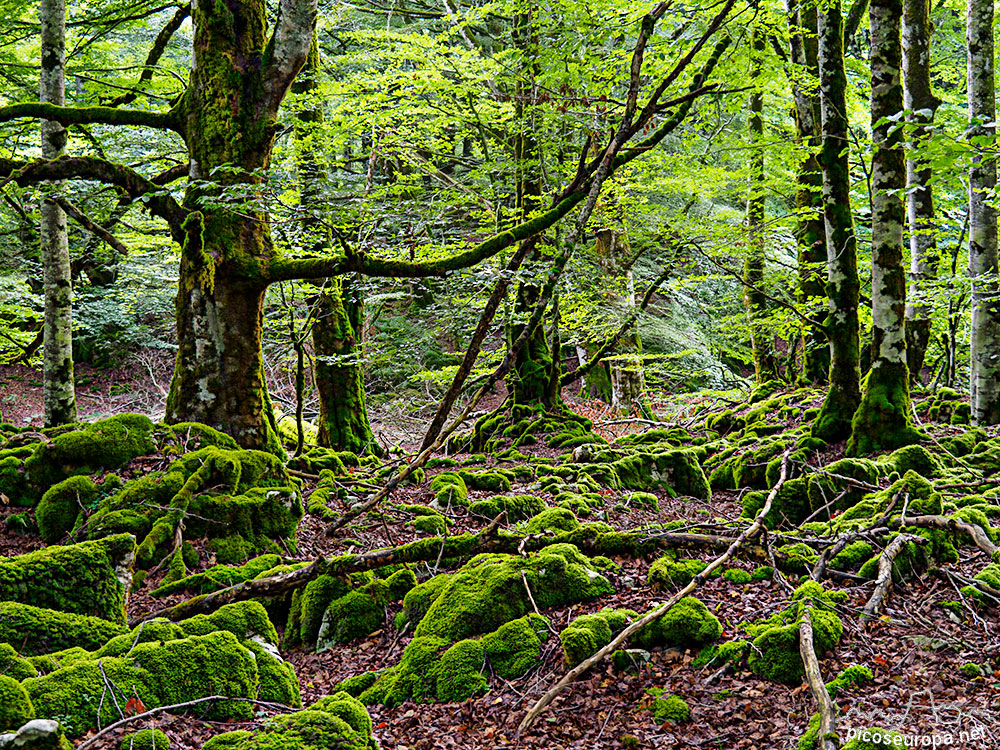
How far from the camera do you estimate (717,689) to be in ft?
12.1

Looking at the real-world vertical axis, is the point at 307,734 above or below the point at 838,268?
below

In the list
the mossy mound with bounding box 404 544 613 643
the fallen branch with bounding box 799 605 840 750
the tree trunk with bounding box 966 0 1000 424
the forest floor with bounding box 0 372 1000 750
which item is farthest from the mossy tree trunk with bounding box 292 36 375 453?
the tree trunk with bounding box 966 0 1000 424

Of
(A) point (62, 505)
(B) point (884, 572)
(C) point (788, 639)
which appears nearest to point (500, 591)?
(C) point (788, 639)

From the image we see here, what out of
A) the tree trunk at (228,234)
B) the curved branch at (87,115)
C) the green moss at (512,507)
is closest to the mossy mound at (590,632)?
the green moss at (512,507)

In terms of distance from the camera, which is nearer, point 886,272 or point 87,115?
point 87,115

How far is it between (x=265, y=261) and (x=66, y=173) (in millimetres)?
2013

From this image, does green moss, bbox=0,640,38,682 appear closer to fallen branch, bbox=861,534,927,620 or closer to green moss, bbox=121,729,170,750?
green moss, bbox=121,729,170,750

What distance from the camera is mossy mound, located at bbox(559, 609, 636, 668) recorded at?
13.2 ft

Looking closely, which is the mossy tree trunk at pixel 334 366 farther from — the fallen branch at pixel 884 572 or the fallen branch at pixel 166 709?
the fallen branch at pixel 884 572

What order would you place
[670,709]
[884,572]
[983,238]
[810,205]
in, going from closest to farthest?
[670,709] < [884,572] < [983,238] < [810,205]

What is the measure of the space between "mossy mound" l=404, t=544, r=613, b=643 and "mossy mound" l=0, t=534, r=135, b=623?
2026 mm

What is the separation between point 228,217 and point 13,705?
5305 millimetres

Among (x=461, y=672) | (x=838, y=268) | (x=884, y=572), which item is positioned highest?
(x=838, y=268)

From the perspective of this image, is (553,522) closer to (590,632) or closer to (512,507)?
(512,507)
